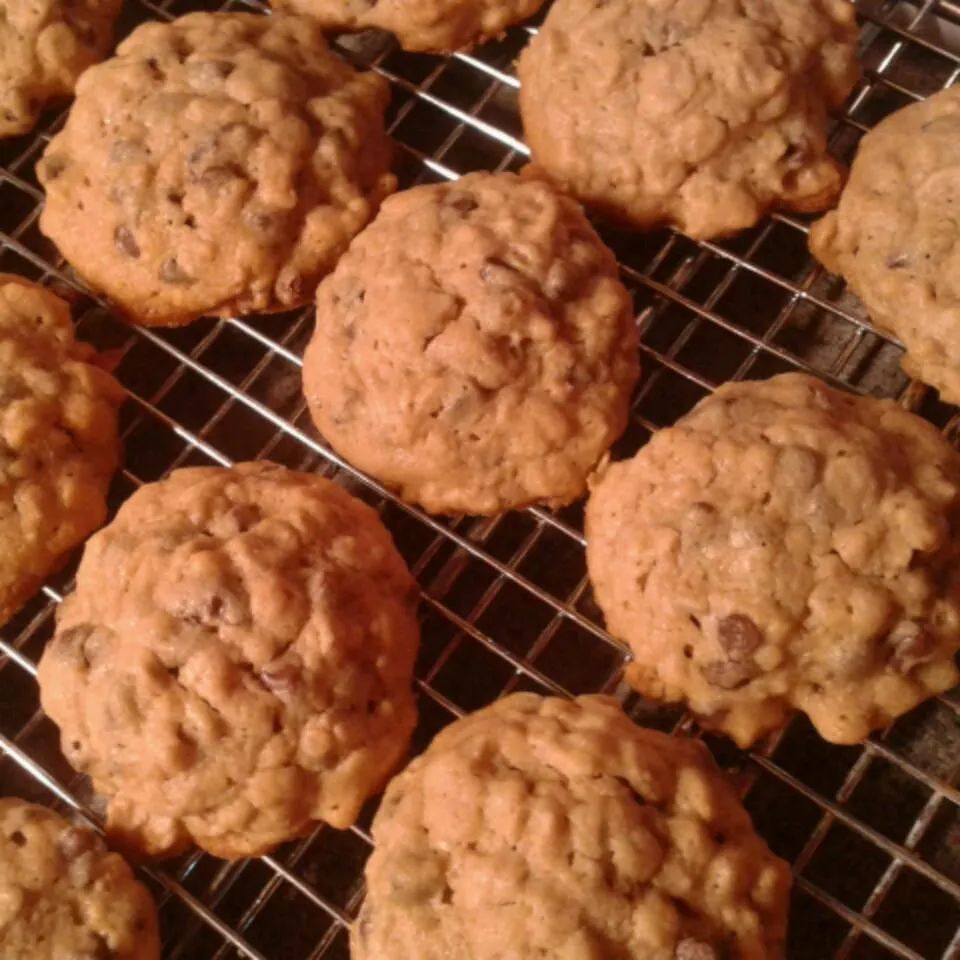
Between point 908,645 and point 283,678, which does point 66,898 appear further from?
point 908,645

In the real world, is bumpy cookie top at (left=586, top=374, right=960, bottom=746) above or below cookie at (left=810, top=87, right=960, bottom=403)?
below

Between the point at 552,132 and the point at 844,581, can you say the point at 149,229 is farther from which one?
the point at 844,581

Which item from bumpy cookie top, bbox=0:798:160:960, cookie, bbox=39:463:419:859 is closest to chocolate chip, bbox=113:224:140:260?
cookie, bbox=39:463:419:859

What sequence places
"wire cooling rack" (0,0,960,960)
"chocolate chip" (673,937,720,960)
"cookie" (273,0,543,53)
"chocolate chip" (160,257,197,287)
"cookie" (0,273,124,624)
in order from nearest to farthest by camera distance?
"chocolate chip" (673,937,720,960) < "wire cooling rack" (0,0,960,960) < "cookie" (0,273,124,624) < "chocolate chip" (160,257,197,287) < "cookie" (273,0,543,53)

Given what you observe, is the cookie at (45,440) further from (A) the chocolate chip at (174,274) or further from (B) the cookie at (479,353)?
(B) the cookie at (479,353)

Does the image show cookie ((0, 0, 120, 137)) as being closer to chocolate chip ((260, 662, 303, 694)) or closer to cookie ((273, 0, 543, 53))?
cookie ((273, 0, 543, 53))

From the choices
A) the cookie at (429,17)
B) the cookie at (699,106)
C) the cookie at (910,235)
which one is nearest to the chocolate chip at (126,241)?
the cookie at (429,17)
